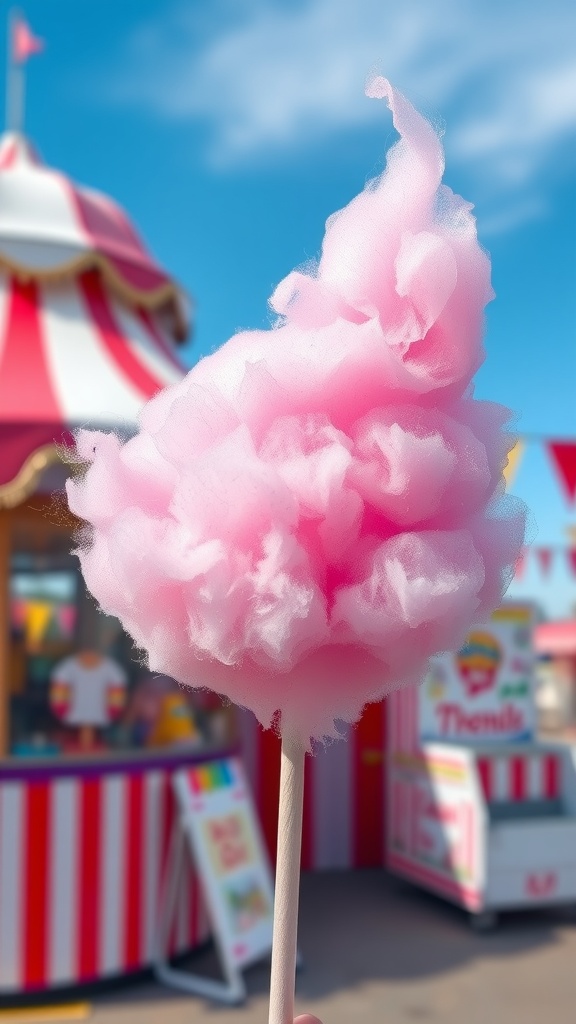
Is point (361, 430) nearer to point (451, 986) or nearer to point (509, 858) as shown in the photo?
point (451, 986)

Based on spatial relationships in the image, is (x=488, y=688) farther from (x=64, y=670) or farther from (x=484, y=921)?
(x=64, y=670)

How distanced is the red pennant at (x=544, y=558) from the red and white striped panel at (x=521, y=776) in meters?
5.93

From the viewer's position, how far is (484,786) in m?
6.05

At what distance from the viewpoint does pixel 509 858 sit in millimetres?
5461

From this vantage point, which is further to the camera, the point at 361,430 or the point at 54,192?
the point at 54,192

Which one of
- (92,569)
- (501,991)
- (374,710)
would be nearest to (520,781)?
(374,710)

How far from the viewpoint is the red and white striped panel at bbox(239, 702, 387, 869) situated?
690 cm

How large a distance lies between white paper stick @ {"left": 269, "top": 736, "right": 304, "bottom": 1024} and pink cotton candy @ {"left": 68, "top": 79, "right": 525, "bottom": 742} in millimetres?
51

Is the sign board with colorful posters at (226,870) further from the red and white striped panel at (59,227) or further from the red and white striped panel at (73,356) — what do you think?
the red and white striped panel at (59,227)

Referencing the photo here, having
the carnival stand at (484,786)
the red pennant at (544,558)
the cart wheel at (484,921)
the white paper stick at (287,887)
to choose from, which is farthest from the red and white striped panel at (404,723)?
the red pennant at (544,558)

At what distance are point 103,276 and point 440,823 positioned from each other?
159 inches

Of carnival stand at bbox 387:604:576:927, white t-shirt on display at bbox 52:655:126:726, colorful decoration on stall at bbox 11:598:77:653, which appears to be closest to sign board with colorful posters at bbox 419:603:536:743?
carnival stand at bbox 387:604:576:927

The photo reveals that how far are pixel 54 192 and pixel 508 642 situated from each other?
4514mm

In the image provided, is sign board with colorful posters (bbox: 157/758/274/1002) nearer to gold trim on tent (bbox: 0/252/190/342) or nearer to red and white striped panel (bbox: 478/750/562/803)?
red and white striped panel (bbox: 478/750/562/803)
